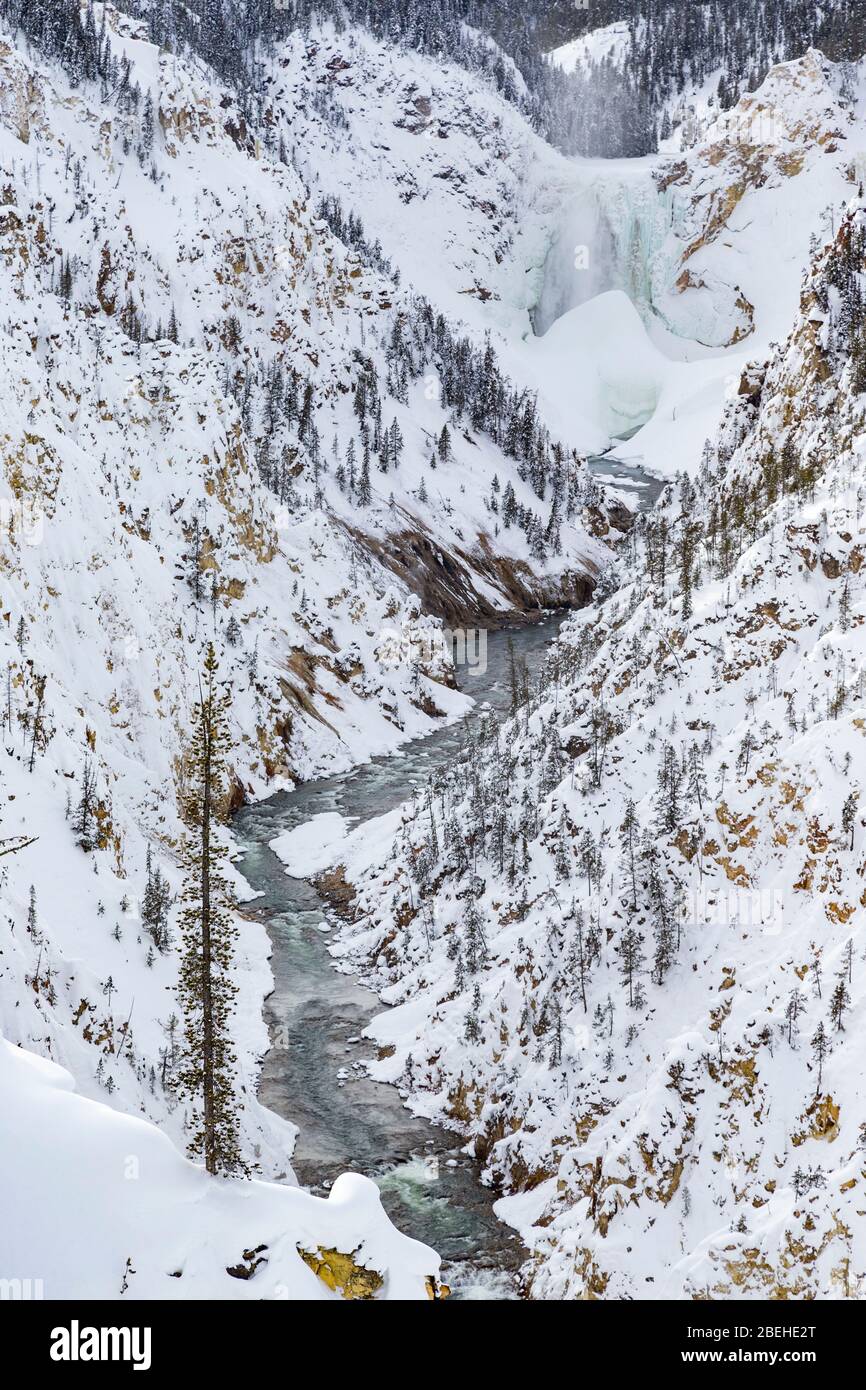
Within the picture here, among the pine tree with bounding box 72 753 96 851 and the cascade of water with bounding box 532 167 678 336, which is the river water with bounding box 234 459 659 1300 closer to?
the pine tree with bounding box 72 753 96 851

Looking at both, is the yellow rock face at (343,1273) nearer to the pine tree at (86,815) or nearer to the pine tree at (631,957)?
the pine tree at (631,957)

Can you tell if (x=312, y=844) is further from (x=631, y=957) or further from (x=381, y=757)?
(x=631, y=957)

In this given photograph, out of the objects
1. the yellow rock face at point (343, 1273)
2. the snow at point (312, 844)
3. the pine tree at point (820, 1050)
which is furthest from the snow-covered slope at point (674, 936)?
the yellow rock face at point (343, 1273)

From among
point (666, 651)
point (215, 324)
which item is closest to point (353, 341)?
point (215, 324)

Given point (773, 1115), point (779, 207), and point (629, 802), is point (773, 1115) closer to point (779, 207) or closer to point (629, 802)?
point (629, 802)

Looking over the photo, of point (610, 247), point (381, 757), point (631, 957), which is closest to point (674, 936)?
point (631, 957)

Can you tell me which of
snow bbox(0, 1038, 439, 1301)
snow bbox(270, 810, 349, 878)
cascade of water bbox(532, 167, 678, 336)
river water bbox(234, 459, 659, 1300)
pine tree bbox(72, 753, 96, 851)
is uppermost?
cascade of water bbox(532, 167, 678, 336)

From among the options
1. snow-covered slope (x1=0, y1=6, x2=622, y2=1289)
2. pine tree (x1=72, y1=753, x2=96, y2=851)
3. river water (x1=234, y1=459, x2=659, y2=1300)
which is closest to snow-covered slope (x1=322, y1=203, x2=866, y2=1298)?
river water (x1=234, y1=459, x2=659, y2=1300)

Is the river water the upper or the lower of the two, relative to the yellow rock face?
lower

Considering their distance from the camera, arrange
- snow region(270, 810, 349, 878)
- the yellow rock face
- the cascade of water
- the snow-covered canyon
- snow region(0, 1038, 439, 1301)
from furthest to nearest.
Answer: the cascade of water
snow region(270, 810, 349, 878)
the snow-covered canyon
the yellow rock face
snow region(0, 1038, 439, 1301)
